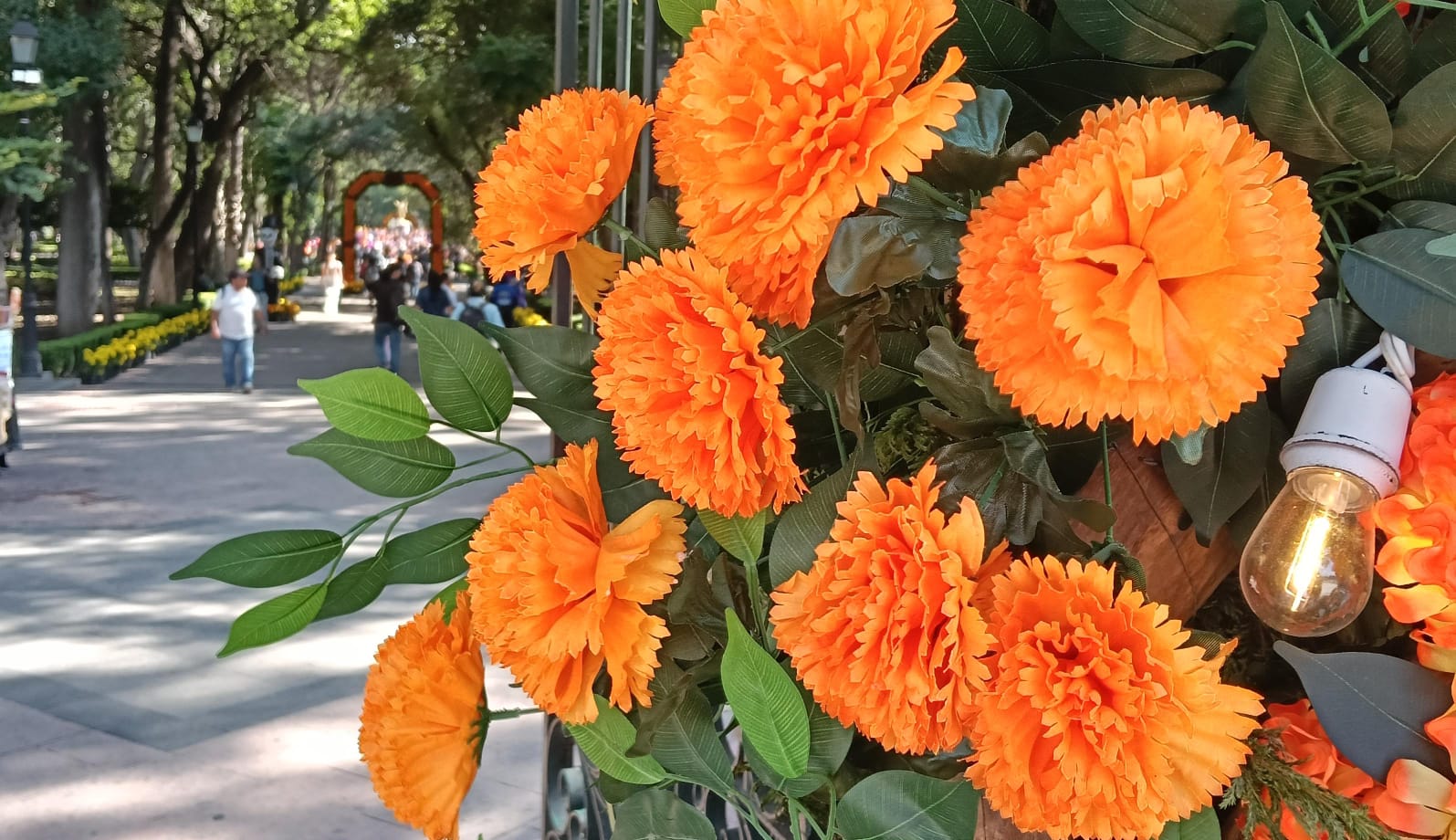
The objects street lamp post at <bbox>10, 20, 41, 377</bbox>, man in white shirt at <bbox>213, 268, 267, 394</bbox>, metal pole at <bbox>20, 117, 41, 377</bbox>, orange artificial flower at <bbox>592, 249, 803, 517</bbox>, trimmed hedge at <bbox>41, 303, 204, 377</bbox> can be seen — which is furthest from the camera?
Result: trimmed hedge at <bbox>41, 303, 204, 377</bbox>

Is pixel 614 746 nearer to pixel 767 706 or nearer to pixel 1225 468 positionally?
pixel 767 706

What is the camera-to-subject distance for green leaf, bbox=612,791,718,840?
0.65 m

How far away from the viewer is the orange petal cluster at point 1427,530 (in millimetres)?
464

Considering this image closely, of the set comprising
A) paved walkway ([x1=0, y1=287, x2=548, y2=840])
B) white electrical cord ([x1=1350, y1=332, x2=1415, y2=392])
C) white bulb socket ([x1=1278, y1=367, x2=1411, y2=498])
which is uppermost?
white electrical cord ([x1=1350, y1=332, x2=1415, y2=392])

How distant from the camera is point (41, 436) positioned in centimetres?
970

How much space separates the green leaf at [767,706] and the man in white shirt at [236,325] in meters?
12.6

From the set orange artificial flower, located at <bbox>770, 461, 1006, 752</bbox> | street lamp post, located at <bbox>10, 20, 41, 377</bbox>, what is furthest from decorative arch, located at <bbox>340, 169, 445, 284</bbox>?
orange artificial flower, located at <bbox>770, 461, 1006, 752</bbox>

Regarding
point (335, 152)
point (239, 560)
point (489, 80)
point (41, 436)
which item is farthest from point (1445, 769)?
point (335, 152)

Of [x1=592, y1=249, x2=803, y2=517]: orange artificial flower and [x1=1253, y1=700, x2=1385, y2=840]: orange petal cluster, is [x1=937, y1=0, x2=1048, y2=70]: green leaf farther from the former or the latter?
[x1=1253, y1=700, x2=1385, y2=840]: orange petal cluster

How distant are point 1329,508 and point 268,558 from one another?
1.94 feet

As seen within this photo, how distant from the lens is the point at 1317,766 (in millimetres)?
512

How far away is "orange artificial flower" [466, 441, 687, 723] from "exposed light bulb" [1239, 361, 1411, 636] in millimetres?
259

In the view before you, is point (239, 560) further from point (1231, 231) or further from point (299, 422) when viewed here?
point (299, 422)

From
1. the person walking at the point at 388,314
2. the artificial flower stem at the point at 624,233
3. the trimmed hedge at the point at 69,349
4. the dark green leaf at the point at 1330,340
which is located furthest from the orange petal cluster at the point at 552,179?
the trimmed hedge at the point at 69,349
